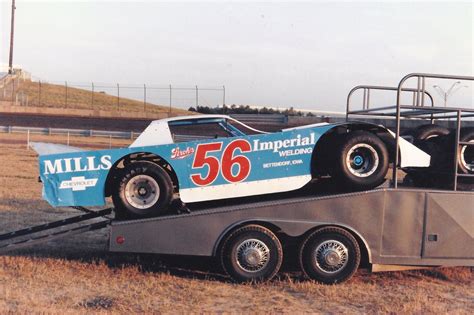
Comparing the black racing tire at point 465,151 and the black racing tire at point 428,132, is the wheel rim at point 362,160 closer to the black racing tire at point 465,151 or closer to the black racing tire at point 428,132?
the black racing tire at point 465,151

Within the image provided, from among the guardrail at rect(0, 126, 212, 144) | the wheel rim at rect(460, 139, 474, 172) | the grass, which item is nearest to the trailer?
the wheel rim at rect(460, 139, 474, 172)

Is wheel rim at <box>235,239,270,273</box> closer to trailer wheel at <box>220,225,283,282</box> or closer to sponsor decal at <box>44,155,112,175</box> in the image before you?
trailer wheel at <box>220,225,283,282</box>

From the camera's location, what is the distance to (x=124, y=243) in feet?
21.2

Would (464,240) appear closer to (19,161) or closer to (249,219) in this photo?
(249,219)

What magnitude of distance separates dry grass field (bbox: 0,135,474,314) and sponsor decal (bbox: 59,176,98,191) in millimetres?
994

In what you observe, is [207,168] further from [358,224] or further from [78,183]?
[358,224]

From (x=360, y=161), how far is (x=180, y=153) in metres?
2.10

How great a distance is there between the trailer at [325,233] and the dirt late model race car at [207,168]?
0.21 metres

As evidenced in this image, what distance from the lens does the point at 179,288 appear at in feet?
20.3

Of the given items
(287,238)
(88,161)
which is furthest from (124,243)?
(287,238)

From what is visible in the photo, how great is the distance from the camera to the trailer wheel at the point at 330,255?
6496mm

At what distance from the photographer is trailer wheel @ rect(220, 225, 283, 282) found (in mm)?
6453

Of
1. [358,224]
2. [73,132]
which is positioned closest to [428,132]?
[358,224]

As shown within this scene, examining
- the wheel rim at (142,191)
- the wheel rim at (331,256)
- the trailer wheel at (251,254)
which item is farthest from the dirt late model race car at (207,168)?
the wheel rim at (331,256)
